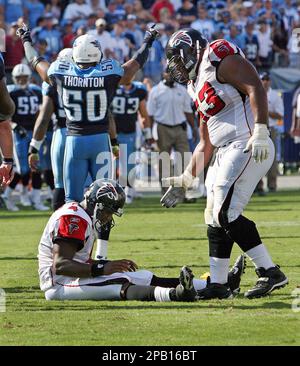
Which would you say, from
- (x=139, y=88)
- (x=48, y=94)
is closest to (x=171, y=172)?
(x=139, y=88)

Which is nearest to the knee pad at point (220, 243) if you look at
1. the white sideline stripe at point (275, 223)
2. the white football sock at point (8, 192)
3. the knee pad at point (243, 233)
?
the knee pad at point (243, 233)

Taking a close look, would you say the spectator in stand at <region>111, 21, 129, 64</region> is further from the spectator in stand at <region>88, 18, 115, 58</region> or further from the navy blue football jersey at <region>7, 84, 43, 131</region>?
the navy blue football jersey at <region>7, 84, 43, 131</region>

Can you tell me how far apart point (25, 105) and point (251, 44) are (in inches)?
287

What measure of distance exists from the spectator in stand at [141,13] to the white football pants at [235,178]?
48.9 feet

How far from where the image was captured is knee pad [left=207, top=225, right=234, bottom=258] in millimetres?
7191

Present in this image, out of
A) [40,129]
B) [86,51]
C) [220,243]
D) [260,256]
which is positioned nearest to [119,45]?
[40,129]

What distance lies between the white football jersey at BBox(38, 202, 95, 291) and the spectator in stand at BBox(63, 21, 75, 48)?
13032 millimetres

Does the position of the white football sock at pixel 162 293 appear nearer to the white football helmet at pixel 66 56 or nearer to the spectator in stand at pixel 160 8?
the white football helmet at pixel 66 56

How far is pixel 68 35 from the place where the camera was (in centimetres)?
2008

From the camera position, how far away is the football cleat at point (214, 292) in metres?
7.14

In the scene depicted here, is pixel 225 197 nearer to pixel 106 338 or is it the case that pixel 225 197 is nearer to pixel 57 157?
pixel 106 338

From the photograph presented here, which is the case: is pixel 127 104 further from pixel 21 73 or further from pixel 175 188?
pixel 175 188

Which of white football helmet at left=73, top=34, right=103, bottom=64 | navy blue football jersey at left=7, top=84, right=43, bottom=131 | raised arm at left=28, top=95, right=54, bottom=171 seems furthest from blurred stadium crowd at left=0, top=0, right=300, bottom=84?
white football helmet at left=73, top=34, right=103, bottom=64
